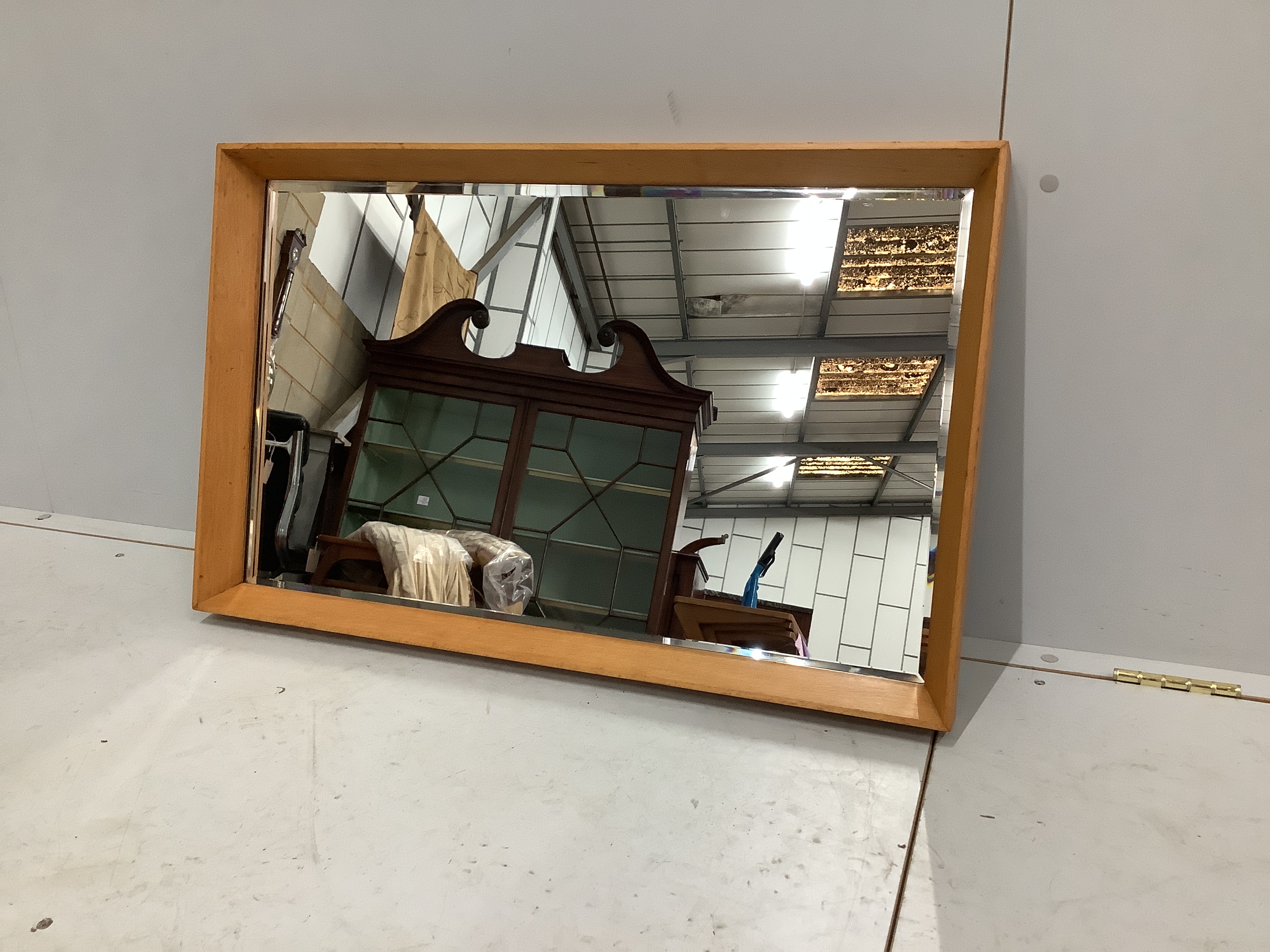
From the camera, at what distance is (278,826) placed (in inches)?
33.3

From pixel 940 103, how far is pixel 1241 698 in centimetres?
79

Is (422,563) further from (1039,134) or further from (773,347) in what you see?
(1039,134)

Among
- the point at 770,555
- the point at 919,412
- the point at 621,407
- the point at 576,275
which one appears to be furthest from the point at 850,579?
the point at 576,275

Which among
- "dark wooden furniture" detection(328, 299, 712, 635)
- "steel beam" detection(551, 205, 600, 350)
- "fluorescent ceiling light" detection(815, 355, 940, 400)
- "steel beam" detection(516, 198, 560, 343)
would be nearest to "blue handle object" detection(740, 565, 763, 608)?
"dark wooden furniture" detection(328, 299, 712, 635)

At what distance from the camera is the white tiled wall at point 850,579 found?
1.02 meters

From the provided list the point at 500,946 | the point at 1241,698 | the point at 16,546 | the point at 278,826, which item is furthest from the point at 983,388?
the point at 16,546

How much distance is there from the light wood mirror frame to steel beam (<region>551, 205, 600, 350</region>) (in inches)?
2.5

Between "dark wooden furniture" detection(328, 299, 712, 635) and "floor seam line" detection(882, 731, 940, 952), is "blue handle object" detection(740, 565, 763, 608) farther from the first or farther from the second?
"floor seam line" detection(882, 731, 940, 952)

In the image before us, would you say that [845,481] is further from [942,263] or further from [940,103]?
[940,103]

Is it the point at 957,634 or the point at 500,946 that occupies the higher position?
the point at 957,634

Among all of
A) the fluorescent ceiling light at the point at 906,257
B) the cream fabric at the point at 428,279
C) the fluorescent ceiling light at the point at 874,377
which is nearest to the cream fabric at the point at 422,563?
the cream fabric at the point at 428,279

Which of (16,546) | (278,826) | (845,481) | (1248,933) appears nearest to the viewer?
(1248,933)

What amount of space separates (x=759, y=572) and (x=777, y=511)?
0.27ft

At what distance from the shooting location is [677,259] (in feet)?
3.63
